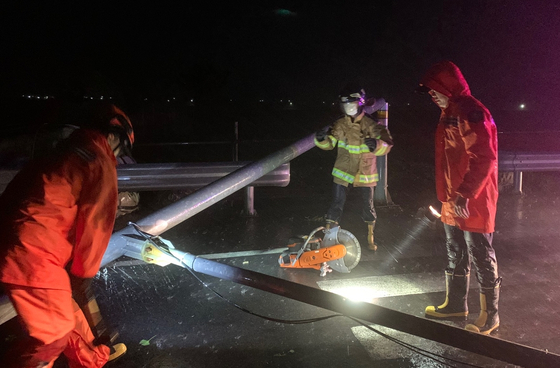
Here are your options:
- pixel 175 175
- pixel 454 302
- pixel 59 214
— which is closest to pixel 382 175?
pixel 175 175

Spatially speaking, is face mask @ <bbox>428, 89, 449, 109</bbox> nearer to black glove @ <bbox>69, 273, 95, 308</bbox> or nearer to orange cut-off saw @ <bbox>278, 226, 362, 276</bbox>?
orange cut-off saw @ <bbox>278, 226, 362, 276</bbox>

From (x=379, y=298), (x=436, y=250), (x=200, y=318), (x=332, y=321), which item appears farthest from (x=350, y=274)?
(x=200, y=318)

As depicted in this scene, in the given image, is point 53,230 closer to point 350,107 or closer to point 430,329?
point 430,329

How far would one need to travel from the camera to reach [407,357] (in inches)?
125

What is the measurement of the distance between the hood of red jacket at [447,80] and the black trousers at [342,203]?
6.86 ft

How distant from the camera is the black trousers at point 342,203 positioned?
533 centimetres

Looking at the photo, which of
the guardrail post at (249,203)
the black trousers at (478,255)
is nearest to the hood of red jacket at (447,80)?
the black trousers at (478,255)

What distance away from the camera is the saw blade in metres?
4.69

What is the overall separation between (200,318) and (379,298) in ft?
5.93

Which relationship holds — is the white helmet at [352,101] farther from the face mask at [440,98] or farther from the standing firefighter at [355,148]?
the face mask at [440,98]

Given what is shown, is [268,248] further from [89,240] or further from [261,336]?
[89,240]

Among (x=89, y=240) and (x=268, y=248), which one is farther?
(x=268, y=248)

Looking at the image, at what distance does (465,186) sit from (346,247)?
1755mm

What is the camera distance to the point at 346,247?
4777 mm
